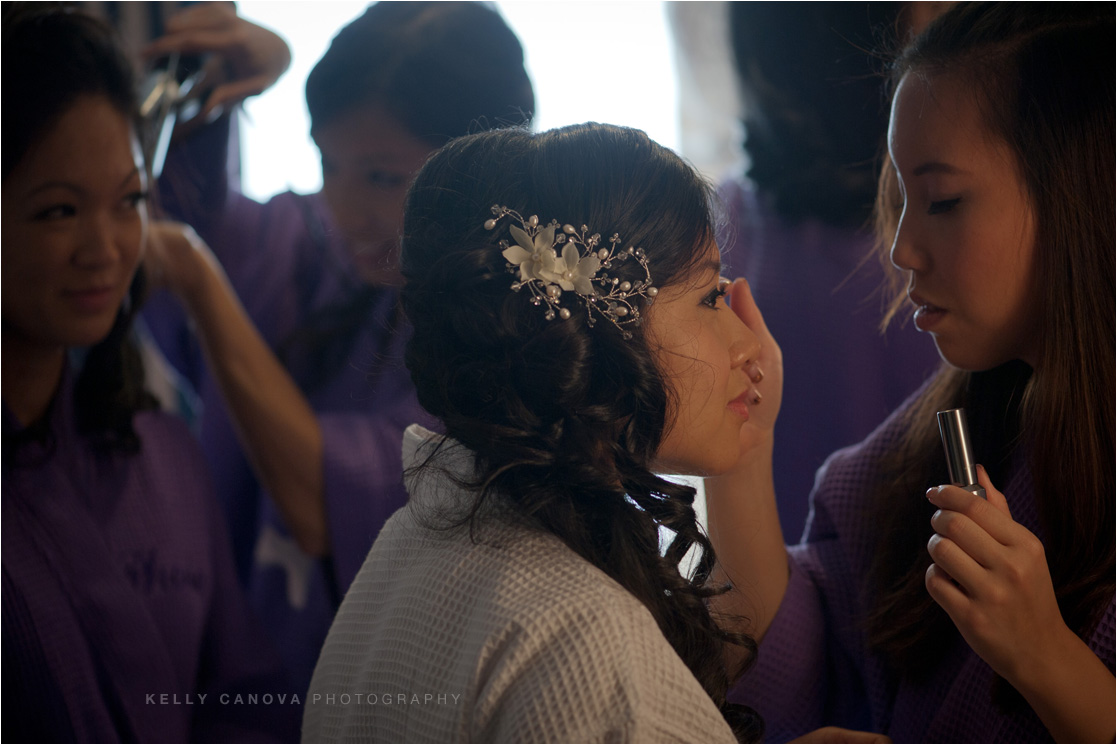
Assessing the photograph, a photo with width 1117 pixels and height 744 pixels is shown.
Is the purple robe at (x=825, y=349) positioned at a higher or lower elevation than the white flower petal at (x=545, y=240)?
lower

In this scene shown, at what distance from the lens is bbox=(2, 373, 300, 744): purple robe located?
2.88 feet

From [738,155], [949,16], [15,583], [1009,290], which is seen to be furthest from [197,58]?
[1009,290]

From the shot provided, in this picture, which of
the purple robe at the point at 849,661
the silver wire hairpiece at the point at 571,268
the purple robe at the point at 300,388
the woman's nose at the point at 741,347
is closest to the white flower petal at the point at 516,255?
the silver wire hairpiece at the point at 571,268

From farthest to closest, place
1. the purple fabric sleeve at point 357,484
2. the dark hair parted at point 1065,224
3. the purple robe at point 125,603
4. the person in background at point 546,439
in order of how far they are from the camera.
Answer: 1. the purple fabric sleeve at point 357,484
2. the purple robe at point 125,603
3. the dark hair parted at point 1065,224
4. the person in background at point 546,439

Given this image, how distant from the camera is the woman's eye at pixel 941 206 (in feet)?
2.46

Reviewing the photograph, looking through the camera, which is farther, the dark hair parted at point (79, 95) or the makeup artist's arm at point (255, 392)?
the makeup artist's arm at point (255, 392)

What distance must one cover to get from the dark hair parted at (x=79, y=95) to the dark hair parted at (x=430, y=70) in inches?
10.1

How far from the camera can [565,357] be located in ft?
2.16

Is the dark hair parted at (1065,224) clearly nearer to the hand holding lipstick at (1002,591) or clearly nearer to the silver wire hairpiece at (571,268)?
the hand holding lipstick at (1002,591)

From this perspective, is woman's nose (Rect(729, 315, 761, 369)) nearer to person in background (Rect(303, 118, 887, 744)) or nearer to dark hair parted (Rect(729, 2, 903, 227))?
person in background (Rect(303, 118, 887, 744))

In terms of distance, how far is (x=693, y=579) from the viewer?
73 cm

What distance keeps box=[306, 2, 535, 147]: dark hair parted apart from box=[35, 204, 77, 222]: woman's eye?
0.35 metres

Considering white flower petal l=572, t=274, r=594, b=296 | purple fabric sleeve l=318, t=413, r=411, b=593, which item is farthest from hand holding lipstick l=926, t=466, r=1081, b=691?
purple fabric sleeve l=318, t=413, r=411, b=593

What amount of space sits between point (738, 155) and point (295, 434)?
0.80 meters
